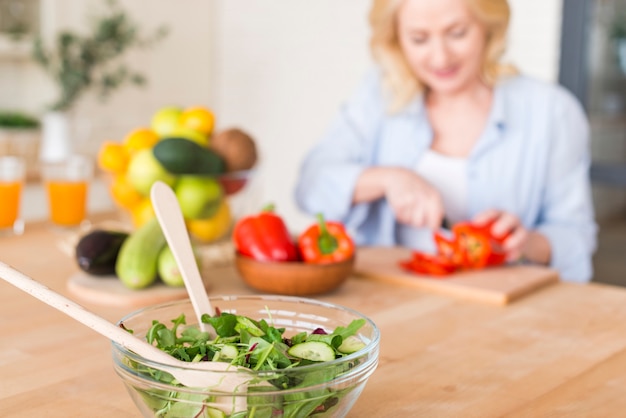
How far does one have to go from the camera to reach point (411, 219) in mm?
1772

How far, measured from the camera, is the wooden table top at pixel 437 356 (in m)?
0.91

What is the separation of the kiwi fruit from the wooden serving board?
34 centimetres

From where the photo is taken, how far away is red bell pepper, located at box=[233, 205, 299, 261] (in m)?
1.38

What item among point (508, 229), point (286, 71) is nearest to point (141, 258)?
point (508, 229)

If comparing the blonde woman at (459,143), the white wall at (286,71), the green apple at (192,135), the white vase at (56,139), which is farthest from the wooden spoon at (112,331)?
the white wall at (286,71)

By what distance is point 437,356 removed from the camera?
3.55 feet

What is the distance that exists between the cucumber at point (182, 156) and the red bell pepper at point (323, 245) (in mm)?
271

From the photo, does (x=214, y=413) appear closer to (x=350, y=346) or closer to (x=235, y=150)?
(x=350, y=346)

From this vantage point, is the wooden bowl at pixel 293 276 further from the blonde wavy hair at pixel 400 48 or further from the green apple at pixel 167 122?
the blonde wavy hair at pixel 400 48

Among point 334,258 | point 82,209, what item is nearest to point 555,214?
point 334,258

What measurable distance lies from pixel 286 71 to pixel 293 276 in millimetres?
2887

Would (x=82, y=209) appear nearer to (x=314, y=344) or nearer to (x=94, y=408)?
(x=94, y=408)

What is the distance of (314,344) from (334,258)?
607mm

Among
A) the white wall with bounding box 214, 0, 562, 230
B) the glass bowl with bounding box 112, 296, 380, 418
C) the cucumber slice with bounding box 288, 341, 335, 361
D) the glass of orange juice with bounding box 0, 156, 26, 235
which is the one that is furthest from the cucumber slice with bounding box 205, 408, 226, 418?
the white wall with bounding box 214, 0, 562, 230
